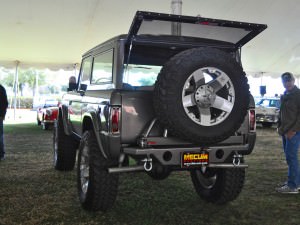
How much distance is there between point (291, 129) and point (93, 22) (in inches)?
375

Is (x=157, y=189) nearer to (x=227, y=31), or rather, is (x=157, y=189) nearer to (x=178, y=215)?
(x=178, y=215)

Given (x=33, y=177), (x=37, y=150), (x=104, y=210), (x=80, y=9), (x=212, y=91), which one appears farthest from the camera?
(x=80, y=9)

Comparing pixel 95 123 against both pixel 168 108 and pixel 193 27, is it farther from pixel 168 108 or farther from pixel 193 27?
pixel 193 27

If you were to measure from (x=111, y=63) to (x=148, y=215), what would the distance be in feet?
5.49

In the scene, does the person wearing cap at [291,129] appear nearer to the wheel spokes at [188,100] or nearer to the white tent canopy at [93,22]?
the wheel spokes at [188,100]

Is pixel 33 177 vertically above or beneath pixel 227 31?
beneath

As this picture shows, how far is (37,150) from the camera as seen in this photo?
29.9 ft

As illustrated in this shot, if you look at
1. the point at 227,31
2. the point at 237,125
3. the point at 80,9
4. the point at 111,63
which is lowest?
the point at 237,125

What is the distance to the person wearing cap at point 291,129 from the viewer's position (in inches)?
202

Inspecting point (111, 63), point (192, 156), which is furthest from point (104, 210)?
point (111, 63)

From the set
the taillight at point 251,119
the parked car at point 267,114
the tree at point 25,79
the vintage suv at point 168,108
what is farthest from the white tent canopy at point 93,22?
the tree at point 25,79

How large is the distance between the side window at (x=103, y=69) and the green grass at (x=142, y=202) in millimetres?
1460

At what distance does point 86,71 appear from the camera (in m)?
5.46

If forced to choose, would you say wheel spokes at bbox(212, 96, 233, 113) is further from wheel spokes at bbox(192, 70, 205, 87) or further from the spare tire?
wheel spokes at bbox(192, 70, 205, 87)
